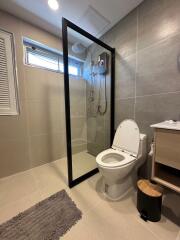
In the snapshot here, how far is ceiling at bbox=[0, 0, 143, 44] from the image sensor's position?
146 centimetres

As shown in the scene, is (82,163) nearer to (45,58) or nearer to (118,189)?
(118,189)

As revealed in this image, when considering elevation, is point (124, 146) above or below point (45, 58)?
below

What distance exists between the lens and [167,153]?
3.31ft

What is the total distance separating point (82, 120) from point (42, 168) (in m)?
1.08

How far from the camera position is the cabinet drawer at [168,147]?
0.95 metres

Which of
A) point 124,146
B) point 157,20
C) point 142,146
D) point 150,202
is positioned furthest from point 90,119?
point 157,20

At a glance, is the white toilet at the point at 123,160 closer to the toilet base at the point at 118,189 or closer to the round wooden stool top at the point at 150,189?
the toilet base at the point at 118,189

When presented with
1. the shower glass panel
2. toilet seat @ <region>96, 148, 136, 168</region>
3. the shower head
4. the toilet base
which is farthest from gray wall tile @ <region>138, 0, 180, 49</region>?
the toilet base

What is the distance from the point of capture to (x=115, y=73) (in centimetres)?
195

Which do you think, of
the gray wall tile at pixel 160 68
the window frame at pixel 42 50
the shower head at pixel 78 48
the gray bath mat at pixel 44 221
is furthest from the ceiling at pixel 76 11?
the gray bath mat at pixel 44 221

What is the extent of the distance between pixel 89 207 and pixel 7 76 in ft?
6.49

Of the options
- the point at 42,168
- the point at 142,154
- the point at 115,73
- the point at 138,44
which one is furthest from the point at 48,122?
the point at 138,44

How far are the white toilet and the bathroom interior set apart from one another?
1 centimetres

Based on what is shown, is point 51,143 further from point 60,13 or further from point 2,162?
point 60,13
